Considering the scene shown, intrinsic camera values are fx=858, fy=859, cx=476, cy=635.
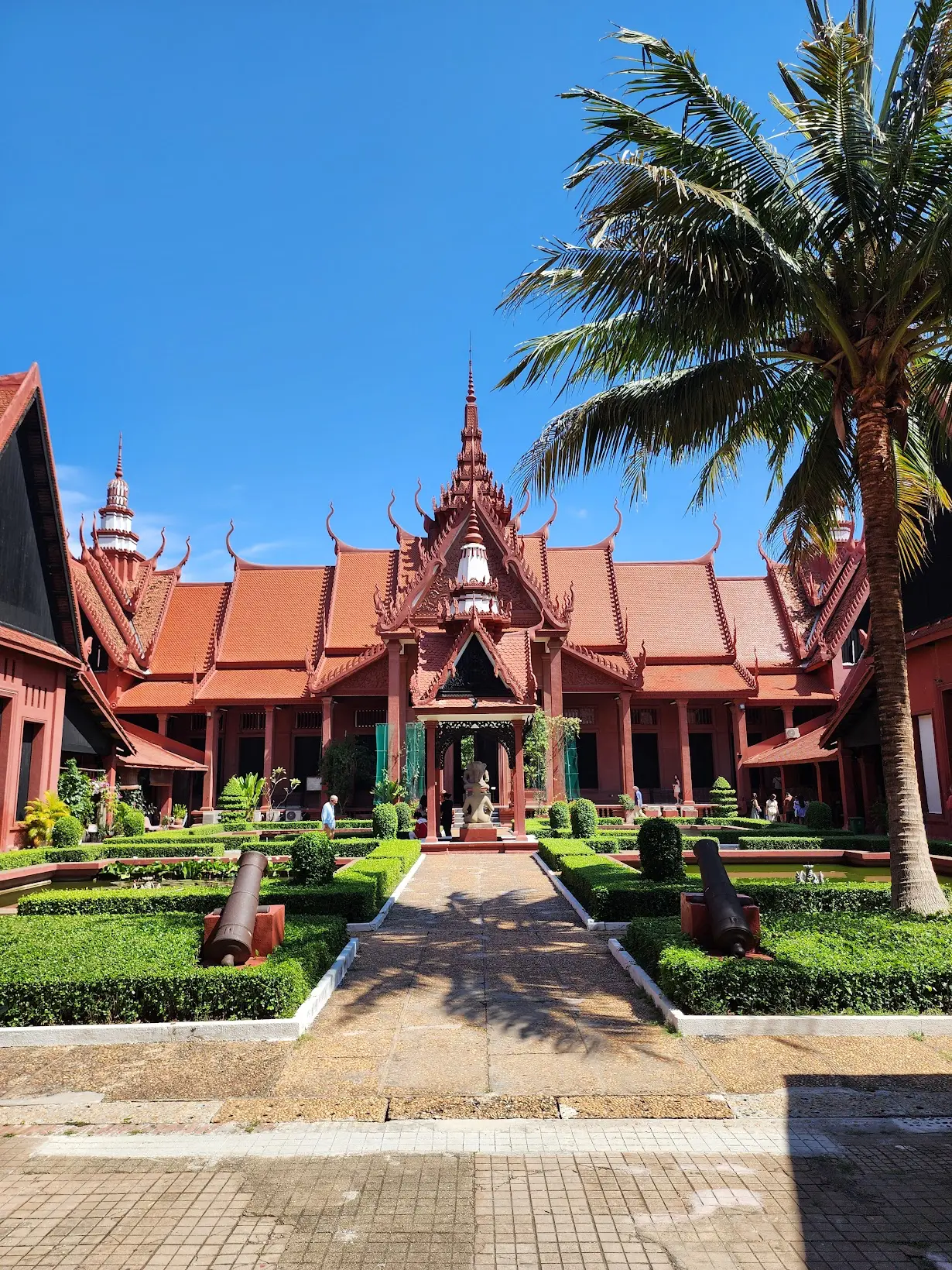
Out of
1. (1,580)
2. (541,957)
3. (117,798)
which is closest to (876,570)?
(541,957)

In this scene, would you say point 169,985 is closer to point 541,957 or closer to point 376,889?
point 541,957

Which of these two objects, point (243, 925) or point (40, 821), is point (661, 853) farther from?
point (40, 821)

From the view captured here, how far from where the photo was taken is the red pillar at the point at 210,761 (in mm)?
28000

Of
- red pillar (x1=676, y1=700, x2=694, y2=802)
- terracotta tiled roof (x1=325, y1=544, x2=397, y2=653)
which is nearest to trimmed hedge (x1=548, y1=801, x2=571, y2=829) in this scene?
red pillar (x1=676, y1=700, x2=694, y2=802)

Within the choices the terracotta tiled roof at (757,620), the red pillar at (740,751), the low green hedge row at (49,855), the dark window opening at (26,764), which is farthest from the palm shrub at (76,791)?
the terracotta tiled roof at (757,620)

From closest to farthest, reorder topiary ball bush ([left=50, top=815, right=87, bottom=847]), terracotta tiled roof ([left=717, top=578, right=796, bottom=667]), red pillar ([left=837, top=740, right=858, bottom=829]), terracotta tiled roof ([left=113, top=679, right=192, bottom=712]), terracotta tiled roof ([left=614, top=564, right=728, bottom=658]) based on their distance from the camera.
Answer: topiary ball bush ([left=50, top=815, right=87, bottom=847]) → red pillar ([left=837, top=740, right=858, bottom=829]) → terracotta tiled roof ([left=113, top=679, right=192, bottom=712]) → terracotta tiled roof ([left=717, top=578, right=796, bottom=667]) → terracotta tiled roof ([left=614, top=564, right=728, bottom=658])

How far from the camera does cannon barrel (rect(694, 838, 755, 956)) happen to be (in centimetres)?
682

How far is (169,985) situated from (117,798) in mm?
16152

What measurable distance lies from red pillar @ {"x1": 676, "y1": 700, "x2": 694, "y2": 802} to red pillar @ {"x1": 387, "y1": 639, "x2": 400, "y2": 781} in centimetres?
950

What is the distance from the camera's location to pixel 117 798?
20844 millimetres

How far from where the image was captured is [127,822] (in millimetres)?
19500

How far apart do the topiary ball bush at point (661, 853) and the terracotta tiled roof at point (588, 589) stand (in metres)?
19.7

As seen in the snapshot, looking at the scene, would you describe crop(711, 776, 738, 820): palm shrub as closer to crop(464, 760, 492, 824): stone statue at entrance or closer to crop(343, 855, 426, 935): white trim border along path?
crop(464, 760, 492, 824): stone statue at entrance

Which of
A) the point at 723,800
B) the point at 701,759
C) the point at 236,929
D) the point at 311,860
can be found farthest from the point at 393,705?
the point at 236,929
